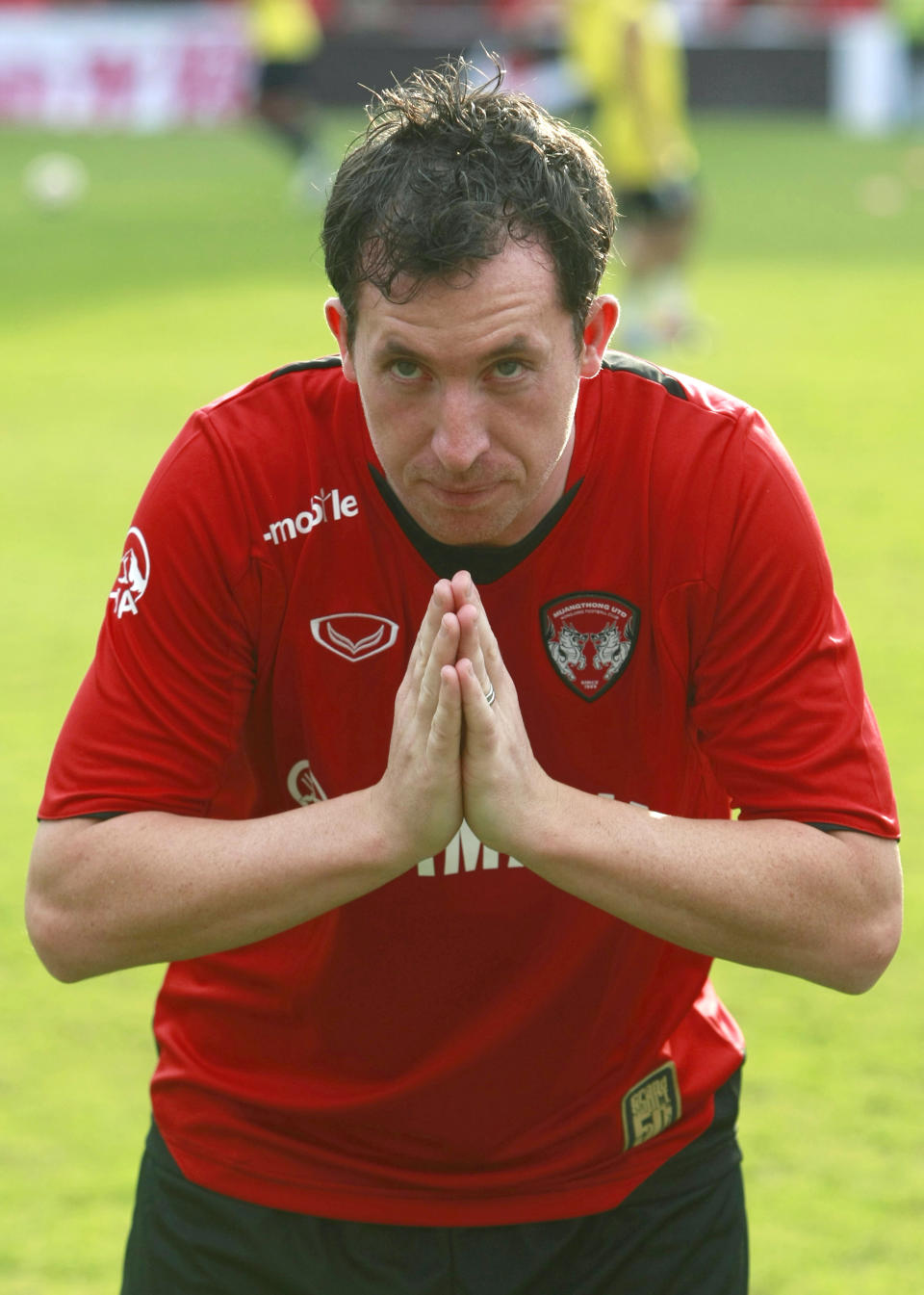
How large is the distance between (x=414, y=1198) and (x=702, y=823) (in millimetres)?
716

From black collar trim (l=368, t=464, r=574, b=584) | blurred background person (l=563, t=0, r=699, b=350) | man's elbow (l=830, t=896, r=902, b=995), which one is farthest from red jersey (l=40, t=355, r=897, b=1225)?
blurred background person (l=563, t=0, r=699, b=350)

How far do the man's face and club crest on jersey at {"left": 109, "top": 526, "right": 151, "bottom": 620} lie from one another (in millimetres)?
359

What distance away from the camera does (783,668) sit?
2.38 metres

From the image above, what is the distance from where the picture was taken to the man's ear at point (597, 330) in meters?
2.35

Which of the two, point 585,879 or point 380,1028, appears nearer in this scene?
point 585,879

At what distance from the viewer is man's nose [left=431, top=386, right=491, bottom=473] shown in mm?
2193

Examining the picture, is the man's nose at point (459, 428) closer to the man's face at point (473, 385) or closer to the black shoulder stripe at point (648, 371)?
the man's face at point (473, 385)

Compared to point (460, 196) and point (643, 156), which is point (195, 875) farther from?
point (643, 156)

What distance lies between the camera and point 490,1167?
2.62 metres

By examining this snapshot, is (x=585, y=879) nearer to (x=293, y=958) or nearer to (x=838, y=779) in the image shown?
(x=838, y=779)

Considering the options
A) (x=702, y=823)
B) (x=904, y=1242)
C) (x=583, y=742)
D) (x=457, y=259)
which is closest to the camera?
(x=457, y=259)

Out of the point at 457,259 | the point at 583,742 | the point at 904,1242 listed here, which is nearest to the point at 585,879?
the point at 583,742

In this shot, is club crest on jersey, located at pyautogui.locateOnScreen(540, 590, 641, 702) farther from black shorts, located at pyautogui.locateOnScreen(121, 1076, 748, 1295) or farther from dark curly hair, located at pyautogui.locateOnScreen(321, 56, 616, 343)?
black shorts, located at pyautogui.locateOnScreen(121, 1076, 748, 1295)

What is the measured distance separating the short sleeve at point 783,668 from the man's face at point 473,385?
275 mm
